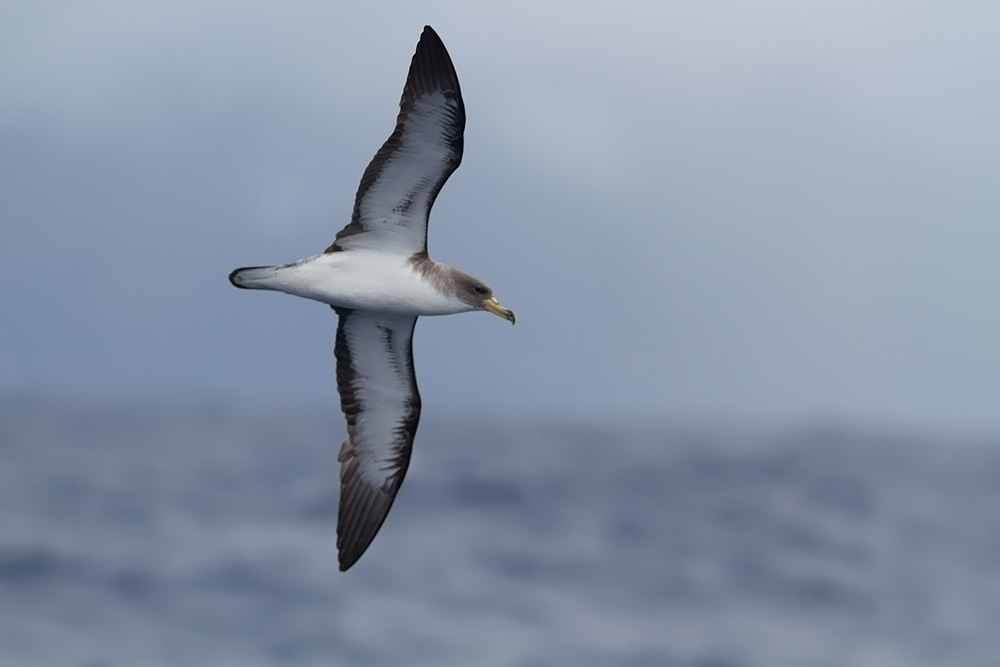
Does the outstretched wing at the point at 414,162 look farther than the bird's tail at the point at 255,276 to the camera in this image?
No

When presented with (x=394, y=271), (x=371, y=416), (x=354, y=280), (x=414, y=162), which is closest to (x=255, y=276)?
(x=354, y=280)

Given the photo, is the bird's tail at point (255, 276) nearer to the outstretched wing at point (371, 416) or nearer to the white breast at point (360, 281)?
the white breast at point (360, 281)

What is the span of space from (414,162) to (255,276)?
76.7 inches

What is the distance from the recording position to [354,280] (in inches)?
558

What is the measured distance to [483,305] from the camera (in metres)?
14.4

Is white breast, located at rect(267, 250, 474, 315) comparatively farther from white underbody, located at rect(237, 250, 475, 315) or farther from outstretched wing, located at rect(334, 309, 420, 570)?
outstretched wing, located at rect(334, 309, 420, 570)

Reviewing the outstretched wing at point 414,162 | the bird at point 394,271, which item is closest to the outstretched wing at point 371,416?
the bird at point 394,271

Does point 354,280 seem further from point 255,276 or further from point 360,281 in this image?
point 255,276

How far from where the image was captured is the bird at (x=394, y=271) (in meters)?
13.6

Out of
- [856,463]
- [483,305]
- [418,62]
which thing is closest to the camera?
[418,62]

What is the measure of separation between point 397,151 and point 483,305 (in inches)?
71.9

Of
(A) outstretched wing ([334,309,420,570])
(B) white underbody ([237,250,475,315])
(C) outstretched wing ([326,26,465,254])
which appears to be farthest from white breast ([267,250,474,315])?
Result: (A) outstretched wing ([334,309,420,570])

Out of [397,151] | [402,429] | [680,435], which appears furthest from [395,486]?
[680,435]

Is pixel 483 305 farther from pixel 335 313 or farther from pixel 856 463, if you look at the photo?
pixel 856 463
